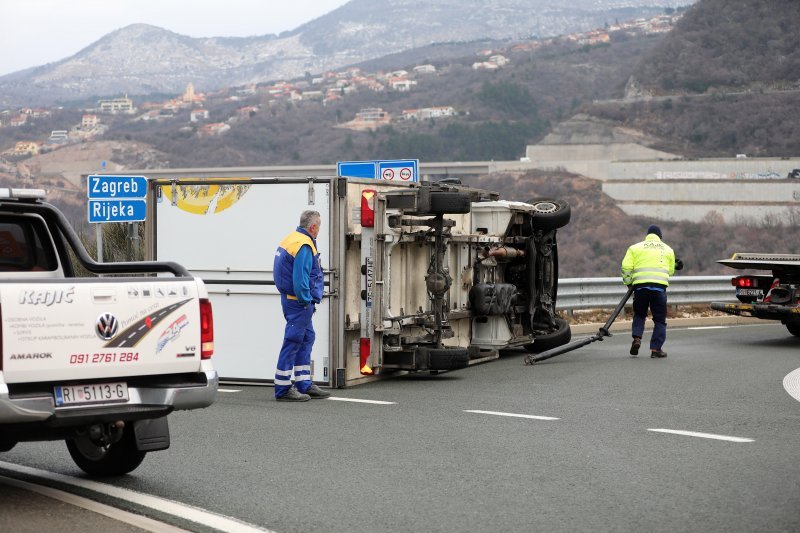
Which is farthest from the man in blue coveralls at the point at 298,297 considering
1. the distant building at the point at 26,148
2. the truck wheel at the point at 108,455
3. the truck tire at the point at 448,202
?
the distant building at the point at 26,148

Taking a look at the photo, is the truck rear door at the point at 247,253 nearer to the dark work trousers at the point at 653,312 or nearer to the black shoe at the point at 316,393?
the black shoe at the point at 316,393

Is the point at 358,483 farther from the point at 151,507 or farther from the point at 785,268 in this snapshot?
the point at 785,268

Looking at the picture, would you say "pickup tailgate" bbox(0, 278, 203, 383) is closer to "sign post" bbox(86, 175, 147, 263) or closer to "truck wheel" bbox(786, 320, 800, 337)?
"sign post" bbox(86, 175, 147, 263)

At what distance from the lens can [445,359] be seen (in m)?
13.8

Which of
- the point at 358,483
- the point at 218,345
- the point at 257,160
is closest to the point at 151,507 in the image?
the point at 358,483

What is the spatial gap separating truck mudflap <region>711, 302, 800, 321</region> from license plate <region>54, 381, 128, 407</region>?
13.2 metres

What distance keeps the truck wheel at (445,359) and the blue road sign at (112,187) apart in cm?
645

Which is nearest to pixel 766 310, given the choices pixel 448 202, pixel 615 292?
pixel 615 292

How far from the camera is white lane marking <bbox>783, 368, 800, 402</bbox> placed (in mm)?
12520

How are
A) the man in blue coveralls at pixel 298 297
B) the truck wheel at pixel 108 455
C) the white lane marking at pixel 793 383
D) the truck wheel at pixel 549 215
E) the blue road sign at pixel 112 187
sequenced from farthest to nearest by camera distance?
the blue road sign at pixel 112 187, the truck wheel at pixel 549 215, the white lane marking at pixel 793 383, the man in blue coveralls at pixel 298 297, the truck wheel at pixel 108 455

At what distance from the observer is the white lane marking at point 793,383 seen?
12.5 metres

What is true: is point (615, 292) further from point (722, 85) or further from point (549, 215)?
point (722, 85)

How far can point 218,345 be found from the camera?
1392 centimetres

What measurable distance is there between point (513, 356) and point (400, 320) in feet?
11.6
